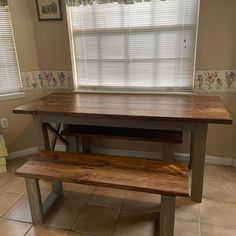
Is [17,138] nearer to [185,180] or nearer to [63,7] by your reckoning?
[63,7]

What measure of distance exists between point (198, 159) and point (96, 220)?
99cm

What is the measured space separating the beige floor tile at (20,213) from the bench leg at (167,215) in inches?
43.4

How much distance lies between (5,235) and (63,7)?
2.24 metres

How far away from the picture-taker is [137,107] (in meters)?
2.10

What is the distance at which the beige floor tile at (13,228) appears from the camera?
1.82 meters

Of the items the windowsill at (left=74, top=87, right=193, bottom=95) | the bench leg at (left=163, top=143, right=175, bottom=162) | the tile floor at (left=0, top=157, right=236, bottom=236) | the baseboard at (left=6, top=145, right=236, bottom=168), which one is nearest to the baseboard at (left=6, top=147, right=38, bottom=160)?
the baseboard at (left=6, top=145, right=236, bottom=168)

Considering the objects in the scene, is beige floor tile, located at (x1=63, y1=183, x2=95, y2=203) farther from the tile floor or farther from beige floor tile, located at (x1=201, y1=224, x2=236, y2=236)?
beige floor tile, located at (x1=201, y1=224, x2=236, y2=236)

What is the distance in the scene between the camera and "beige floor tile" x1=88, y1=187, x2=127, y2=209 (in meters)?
2.12

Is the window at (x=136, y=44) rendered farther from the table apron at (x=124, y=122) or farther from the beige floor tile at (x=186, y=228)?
the beige floor tile at (x=186, y=228)

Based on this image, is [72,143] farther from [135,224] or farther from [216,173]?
[216,173]

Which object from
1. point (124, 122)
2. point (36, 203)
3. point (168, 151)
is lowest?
point (36, 203)

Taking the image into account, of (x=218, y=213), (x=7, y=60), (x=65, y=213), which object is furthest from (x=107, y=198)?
(x=7, y=60)

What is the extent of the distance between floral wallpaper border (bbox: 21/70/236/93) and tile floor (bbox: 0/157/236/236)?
3.07 feet

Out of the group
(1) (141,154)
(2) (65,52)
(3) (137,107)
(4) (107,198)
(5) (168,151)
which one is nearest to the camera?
(3) (137,107)
